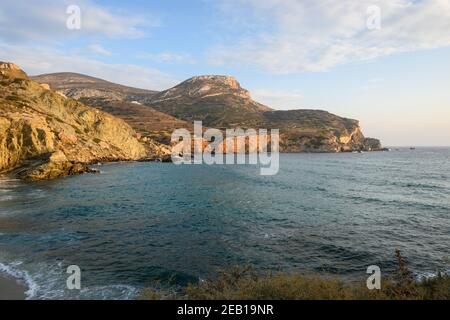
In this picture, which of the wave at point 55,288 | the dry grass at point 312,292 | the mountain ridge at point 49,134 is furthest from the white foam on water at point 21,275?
the mountain ridge at point 49,134

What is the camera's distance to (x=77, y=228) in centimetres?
2948

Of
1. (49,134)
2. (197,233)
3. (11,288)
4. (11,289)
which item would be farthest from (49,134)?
(11,289)

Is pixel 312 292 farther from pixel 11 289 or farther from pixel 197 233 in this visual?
pixel 197 233

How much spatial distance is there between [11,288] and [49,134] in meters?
68.9

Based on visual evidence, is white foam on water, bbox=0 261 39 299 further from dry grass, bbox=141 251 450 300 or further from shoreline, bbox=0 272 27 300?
dry grass, bbox=141 251 450 300

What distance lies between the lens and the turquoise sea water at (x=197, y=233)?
65.8 ft

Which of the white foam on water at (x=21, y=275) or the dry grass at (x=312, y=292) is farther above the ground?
the dry grass at (x=312, y=292)

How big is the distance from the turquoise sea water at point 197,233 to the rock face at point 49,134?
62.3 ft

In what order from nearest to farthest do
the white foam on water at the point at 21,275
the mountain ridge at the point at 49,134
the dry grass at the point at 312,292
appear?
the dry grass at the point at 312,292, the white foam on water at the point at 21,275, the mountain ridge at the point at 49,134

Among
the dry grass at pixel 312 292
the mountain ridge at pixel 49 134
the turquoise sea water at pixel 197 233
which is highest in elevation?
the mountain ridge at pixel 49 134

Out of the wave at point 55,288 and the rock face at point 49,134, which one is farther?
the rock face at point 49,134

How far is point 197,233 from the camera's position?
28.7 m

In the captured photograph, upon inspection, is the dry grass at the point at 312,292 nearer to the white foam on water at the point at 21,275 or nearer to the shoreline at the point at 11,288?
the white foam on water at the point at 21,275

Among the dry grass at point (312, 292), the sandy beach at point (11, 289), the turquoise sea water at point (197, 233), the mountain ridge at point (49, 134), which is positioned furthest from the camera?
the mountain ridge at point (49, 134)
